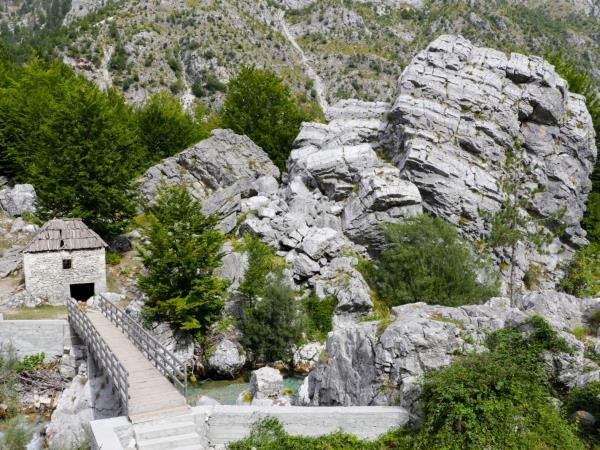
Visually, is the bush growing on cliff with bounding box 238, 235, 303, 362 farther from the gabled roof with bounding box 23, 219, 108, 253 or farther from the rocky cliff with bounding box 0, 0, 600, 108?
the rocky cliff with bounding box 0, 0, 600, 108

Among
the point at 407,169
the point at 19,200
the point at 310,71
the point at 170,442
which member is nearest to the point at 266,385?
the point at 170,442

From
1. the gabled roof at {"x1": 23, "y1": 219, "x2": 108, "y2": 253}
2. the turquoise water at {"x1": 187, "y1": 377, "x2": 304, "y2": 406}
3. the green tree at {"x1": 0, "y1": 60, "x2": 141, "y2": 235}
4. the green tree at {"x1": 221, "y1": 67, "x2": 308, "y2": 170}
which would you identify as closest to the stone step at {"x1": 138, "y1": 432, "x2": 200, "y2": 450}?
the turquoise water at {"x1": 187, "y1": 377, "x2": 304, "y2": 406}

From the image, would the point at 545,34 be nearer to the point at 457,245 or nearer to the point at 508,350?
the point at 457,245

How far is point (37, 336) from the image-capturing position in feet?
76.4

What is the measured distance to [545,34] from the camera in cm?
12750

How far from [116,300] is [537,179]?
3357 centimetres

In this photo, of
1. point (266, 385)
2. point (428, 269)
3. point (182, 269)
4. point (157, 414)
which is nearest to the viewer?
point (157, 414)

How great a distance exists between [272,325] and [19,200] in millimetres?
25201

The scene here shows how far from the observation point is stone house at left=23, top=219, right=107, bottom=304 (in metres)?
27.0

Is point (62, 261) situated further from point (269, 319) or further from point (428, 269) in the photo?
point (428, 269)

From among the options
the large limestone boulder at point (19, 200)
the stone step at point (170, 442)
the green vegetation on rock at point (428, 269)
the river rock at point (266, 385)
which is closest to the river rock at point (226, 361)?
the river rock at point (266, 385)

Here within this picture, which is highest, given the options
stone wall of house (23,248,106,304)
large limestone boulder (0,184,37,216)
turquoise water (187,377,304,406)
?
large limestone boulder (0,184,37,216)

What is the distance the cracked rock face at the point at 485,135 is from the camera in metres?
35.5

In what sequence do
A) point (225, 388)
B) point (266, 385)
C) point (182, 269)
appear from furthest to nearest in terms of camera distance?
point (182, 269), point (225, 388), point (266, 385)
